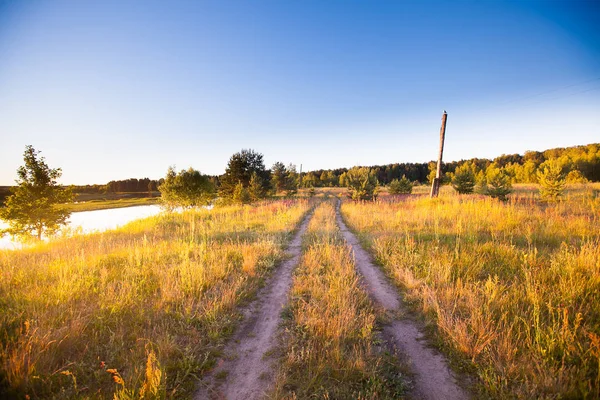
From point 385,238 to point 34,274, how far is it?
34.1 ft

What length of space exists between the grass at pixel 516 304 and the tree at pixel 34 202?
20.6 metres

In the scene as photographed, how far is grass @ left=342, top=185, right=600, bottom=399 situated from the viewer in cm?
252

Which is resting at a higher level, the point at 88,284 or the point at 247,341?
the point at 88,284

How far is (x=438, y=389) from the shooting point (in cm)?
264

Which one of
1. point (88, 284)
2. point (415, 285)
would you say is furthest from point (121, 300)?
point (415, 285)

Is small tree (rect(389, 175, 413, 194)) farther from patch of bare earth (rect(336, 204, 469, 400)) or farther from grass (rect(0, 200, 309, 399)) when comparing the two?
grass (rect(0, 200, 309, 399))

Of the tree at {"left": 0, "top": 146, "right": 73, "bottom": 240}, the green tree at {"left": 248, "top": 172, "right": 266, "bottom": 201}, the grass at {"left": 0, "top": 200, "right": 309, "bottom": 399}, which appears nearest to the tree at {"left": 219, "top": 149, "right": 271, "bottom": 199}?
the green tree at {"left": 248, "top": 172, "right": 266, "bottom": 201}

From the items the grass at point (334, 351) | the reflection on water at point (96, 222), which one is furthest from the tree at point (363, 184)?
the reflection on water at point (96, 222)

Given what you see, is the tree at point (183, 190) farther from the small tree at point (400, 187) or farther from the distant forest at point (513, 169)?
the small tree at point (400, 187)

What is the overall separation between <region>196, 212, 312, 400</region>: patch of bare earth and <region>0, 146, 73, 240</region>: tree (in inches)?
720

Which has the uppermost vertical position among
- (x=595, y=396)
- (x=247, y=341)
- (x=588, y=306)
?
(x=588, y=306)

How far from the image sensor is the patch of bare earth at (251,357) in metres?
2.70

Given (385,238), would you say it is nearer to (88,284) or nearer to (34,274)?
(88,284)

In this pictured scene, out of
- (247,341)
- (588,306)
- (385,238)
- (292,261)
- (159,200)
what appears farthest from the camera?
(159,200)
